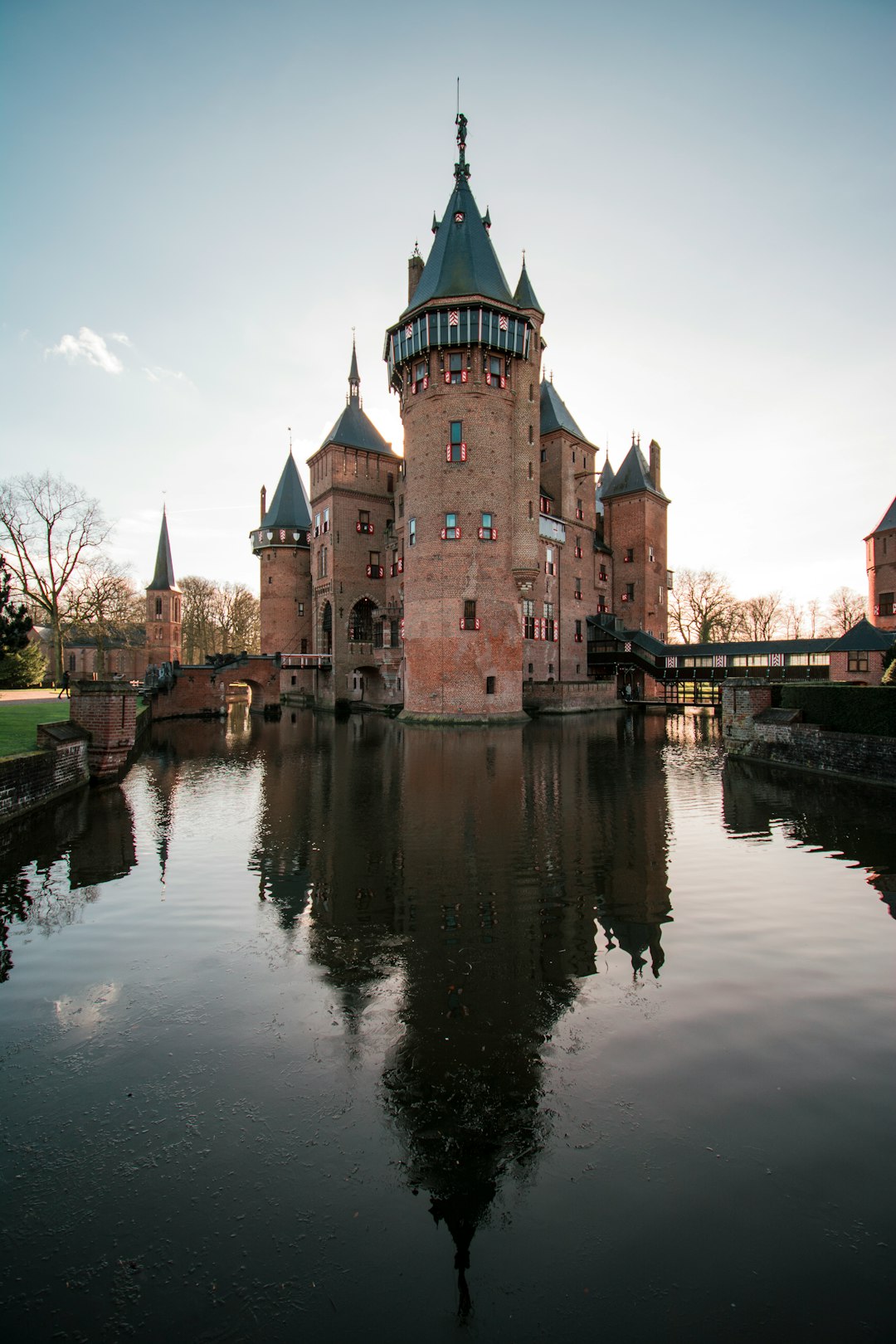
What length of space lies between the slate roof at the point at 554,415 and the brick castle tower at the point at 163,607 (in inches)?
1594

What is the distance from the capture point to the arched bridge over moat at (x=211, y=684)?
33125mm

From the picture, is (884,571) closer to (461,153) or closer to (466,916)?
(461,153)

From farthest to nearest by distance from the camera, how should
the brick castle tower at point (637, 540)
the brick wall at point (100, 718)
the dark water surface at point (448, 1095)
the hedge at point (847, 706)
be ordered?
the brick castle tower at point (637, 540) < the hedge at point (847, 706) < the brick wall at point (100, 718) < the dark water surface at point (448, 1095)

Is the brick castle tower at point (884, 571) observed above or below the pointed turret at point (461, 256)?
below

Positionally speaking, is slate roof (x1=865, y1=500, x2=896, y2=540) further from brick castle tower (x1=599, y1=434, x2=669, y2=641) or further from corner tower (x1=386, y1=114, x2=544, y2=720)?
corner tower (x1=386, y1=114, x2=544, y2=720)

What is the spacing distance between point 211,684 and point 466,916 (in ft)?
102

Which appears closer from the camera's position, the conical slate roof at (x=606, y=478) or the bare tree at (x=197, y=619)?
the conical slate roof at (x=606, y=478)

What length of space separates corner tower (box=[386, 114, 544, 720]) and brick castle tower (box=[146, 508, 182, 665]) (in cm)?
4139

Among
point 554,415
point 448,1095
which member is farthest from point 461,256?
point 448,1095

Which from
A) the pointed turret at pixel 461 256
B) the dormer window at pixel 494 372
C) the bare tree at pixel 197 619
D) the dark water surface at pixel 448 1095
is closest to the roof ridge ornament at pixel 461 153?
the pointed turret at pixel 461 256

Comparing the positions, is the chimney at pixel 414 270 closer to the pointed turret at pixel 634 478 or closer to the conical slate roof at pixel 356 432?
the conical slate roof at pixel 356 432

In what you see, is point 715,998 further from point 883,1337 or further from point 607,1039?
point 883,1337

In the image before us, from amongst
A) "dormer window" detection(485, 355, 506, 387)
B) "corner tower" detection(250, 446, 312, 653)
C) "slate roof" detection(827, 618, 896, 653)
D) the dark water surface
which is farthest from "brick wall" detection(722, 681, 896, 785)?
"corner tower" detection(250, 446, 312, 653)

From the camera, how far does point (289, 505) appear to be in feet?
157
